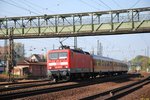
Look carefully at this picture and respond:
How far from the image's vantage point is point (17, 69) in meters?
60.4

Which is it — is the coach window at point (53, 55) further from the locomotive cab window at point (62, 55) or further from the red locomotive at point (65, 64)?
the locomotive cab window at point (62, 55)

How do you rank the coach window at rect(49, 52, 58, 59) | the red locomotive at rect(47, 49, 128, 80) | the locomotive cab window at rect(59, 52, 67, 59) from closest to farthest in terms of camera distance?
the red locomotive at rect(47, 49, 128, 80) → the locomotive cab window at rect(59, 52, 67, 59) → the coach window at rect(49, 52, 58, 59)

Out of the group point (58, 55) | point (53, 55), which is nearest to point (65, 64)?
point (58, 55)

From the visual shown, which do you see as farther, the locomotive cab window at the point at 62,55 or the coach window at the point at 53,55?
the coach window at the point at 53,55

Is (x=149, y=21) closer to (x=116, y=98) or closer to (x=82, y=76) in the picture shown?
(x=82, y=76)

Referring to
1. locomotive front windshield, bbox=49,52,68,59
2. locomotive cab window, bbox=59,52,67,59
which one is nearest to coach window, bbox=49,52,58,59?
locomotive front windshield, bbox=49,52,68,59

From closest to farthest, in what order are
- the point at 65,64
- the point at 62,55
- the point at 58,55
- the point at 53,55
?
the point at 65,64 → the point at 62,55 → the point at 58,55 → the point at 53,55

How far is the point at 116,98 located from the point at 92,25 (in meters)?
24.5

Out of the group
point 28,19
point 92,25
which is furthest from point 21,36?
point 92,25

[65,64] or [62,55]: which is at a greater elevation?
[62,55]

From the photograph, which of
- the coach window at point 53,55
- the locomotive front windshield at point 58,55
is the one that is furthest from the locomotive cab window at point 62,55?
the coach window at point 53,55

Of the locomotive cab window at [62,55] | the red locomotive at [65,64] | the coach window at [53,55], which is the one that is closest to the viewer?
the red locomotive at [65,64]

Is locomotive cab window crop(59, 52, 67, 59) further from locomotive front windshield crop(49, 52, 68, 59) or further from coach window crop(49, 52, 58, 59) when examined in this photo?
coach window crop(49, 52, 58, 59)

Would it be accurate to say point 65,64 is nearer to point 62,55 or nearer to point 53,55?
point 62,55
